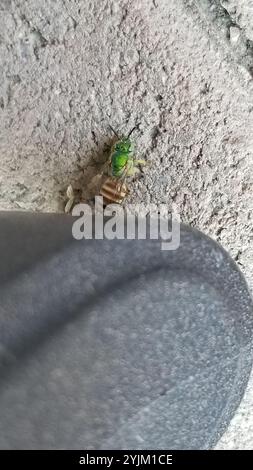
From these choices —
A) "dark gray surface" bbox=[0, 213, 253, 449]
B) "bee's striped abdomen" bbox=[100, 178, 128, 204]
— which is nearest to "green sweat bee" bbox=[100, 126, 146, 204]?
"bee's striped abdomen" bbox=[100, 178, 128, 204]

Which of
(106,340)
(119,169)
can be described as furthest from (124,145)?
(106,340)

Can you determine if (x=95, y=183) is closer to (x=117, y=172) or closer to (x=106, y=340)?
(x=117, y=172)

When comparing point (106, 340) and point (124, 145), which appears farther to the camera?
point (124, 145)

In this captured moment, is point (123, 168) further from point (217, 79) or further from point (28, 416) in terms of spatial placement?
point (28, 416)

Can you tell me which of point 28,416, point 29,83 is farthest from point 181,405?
point 29,83

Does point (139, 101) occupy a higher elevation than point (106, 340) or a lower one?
higher

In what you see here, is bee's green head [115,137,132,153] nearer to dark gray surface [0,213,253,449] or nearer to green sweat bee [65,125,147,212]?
green sweat bee [65,125,147,212]
